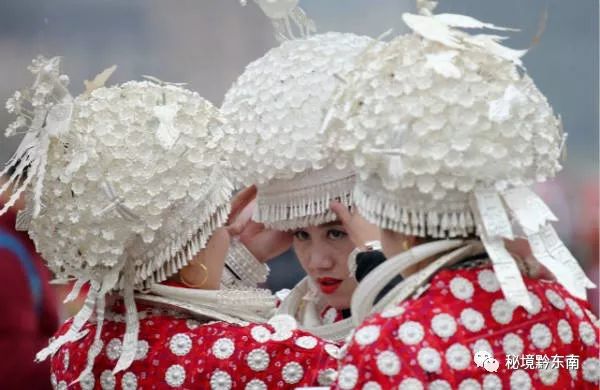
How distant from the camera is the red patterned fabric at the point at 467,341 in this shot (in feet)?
5.67

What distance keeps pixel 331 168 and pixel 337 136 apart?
474 mm

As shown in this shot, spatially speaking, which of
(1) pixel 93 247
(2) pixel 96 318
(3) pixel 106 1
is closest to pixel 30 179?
(1) pixel 93 247

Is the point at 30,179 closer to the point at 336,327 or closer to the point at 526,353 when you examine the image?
the point at 336,327

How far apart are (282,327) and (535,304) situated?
551mm

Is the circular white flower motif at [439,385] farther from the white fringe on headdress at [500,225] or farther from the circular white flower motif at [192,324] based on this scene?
the circular white flower motif at [192,324]

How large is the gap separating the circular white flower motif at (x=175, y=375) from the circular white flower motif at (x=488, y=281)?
65 centimetres

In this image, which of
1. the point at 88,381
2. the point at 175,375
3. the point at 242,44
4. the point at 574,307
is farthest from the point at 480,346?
the point at 242,44

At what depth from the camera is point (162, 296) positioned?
7.42ft

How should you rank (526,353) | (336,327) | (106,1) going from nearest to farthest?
(526,353)
(336,327)
(106,1)

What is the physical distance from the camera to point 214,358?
2.14m

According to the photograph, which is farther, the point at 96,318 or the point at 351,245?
the point at 351,245

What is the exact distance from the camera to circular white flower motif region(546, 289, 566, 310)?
184cm

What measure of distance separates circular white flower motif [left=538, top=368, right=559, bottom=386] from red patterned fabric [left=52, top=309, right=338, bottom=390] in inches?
16.6

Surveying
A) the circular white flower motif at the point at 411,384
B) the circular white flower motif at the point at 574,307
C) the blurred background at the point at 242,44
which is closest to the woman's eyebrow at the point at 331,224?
the circular white flower motif at the point at 574,307
